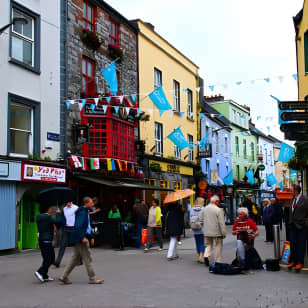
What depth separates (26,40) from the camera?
52.6ft

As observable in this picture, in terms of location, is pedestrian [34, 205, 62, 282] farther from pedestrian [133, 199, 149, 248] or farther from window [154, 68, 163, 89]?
window [154, 68, 163, 89]

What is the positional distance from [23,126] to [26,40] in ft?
10.1

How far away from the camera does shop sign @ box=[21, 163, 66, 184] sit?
48.6ft

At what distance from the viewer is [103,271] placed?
34.1 feet

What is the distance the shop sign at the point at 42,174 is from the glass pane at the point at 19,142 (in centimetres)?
79

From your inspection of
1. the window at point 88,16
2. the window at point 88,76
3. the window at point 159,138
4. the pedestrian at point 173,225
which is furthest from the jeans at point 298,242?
the window at point 159,138

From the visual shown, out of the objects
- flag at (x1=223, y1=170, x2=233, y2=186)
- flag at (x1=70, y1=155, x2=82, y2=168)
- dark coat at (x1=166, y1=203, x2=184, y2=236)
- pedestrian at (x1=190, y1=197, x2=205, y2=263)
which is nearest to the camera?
pedestrian at (x1=190, y1=197, x2=205, y2=263)

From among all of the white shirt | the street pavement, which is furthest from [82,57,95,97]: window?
the street pavement

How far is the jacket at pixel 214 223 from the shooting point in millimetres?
10477

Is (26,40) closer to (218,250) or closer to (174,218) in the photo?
(174,218)

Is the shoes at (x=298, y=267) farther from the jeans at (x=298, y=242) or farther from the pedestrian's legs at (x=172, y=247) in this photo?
the pedestrian's legs at (x=172, y=247)

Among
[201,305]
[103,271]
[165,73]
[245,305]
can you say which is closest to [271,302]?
[245,305]

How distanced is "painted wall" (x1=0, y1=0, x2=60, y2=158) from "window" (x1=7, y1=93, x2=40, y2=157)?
0.75ft

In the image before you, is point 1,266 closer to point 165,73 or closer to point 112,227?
point 112,227
